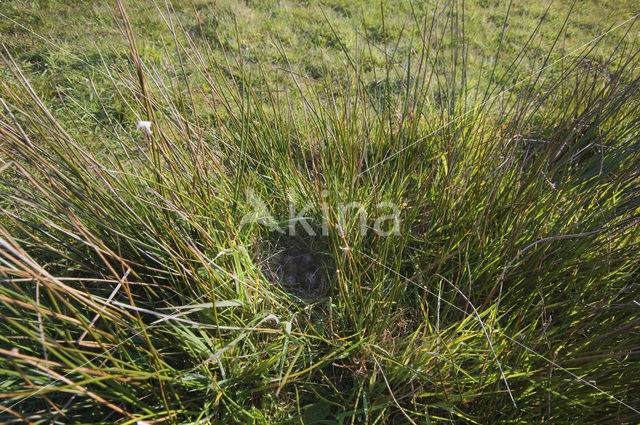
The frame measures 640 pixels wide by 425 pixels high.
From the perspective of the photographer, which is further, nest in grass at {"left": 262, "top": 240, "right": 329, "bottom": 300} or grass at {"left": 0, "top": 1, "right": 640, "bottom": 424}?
nest in grass at {"left": 262, "top": 240, "right": 329, "bottom": 300}

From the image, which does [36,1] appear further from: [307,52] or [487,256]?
[487,256]

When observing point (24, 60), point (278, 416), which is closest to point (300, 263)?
point (278, 416)

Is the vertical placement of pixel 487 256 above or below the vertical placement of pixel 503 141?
below

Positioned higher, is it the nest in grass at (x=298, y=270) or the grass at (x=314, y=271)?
the grass at (x=314, y=271)

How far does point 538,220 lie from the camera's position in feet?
4.48

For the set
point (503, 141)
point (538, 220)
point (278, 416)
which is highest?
point (503, 141)

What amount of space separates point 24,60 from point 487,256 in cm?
313

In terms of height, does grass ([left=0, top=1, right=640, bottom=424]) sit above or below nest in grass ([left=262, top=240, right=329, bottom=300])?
above

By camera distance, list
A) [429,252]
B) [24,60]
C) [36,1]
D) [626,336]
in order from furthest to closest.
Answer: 1. [36,1]
2. [24,60]
3. [429,252]
4. [626,336]

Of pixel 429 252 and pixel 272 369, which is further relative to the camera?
pixel 429 252

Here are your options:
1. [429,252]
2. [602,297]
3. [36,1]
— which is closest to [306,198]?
[429,252]

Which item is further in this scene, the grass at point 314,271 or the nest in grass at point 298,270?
the nest in grass at point 298,270

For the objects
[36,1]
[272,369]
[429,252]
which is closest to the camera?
[272,369]

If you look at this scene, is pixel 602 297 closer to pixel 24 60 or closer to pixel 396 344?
pixel 396 344
